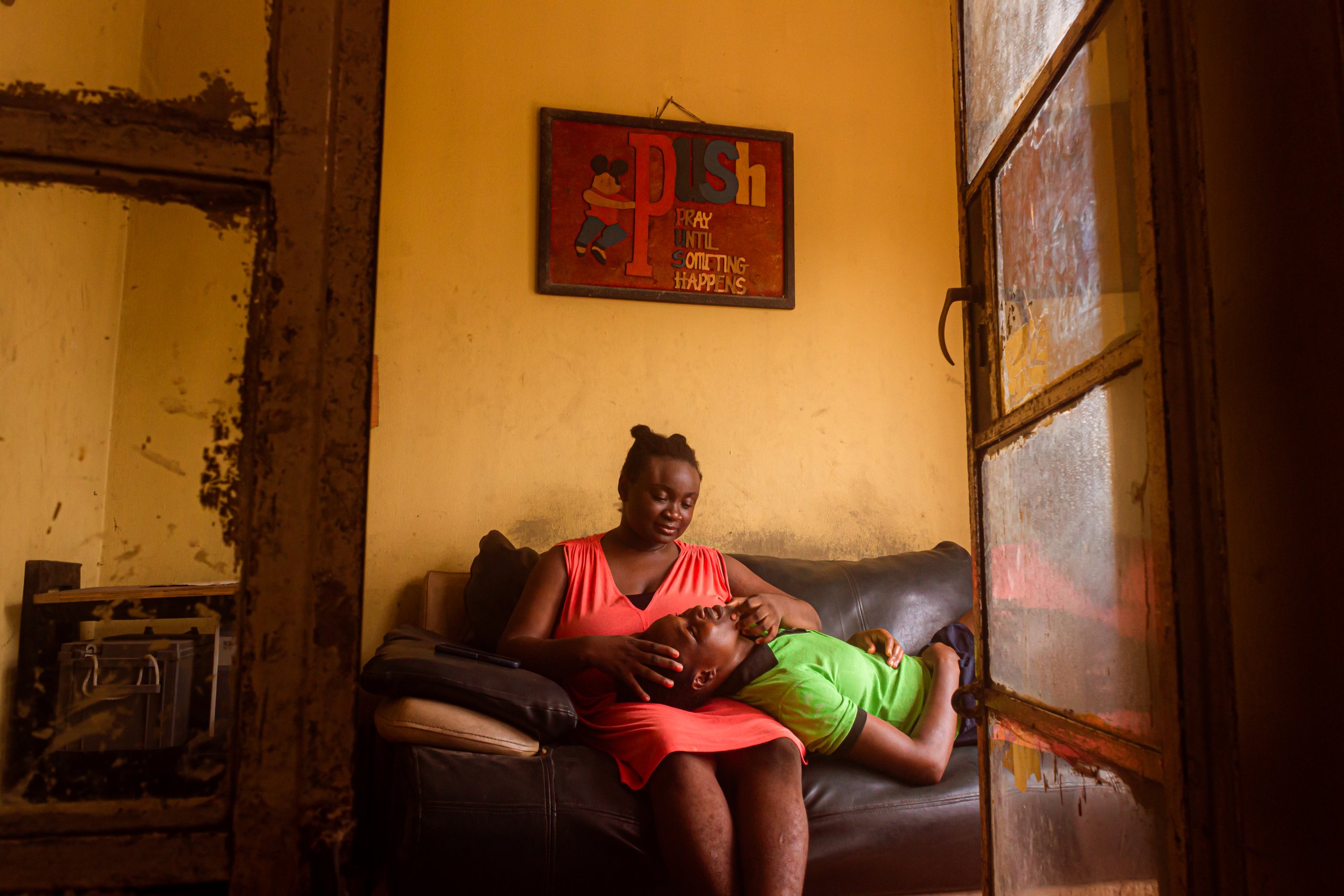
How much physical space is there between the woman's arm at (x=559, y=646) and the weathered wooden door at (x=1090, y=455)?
0.79 metres

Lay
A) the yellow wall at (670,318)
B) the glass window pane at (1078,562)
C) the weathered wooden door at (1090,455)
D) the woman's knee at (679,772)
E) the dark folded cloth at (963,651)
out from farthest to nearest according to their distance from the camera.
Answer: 1. the yellow wall at (670,318)
2. the dark folded cloth at (963,651)
3. the woman's knee at (679,772)
4. the glass window pane at (1078,562)
5. the weathered wooden door at (1090,455)

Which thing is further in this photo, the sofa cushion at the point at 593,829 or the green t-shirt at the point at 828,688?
the green t-shirt at the point at 828,688

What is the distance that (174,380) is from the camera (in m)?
0.72

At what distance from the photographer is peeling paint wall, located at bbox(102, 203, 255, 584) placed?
0.71 metres

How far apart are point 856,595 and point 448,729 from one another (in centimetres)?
133

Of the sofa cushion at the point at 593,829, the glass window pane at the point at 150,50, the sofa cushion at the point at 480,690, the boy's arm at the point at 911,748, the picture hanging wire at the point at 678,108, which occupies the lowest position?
the sofa cushion at the point at 593,829

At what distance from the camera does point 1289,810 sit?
77 centimetres

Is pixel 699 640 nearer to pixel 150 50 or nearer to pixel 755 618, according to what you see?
pixel 755 618

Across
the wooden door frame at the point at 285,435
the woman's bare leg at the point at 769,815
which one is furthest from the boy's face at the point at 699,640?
the wooden door frame at the point at 285,435

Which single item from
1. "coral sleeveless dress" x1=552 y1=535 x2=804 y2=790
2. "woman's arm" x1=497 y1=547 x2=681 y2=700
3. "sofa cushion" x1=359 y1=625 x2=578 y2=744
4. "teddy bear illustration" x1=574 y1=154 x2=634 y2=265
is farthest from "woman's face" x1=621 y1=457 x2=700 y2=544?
"teddy bear illustration" x1=574 y1=154 x2=634 y2=265

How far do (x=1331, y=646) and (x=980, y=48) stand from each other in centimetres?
103

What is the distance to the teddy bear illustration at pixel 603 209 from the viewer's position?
116 inches

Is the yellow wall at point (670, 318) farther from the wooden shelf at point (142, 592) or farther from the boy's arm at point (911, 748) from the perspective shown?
the wooden shelf at point (142, 592)

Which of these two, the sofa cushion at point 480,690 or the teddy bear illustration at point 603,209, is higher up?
the teddy bear illustration at point 603,209
